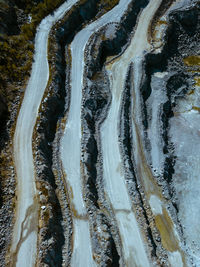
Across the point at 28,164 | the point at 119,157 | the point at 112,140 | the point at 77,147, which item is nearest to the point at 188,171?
the point at 119,157

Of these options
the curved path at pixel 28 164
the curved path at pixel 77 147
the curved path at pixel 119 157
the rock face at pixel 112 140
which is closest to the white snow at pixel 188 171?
the rock face at pixel 112 140

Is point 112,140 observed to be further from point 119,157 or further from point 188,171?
point 188,171

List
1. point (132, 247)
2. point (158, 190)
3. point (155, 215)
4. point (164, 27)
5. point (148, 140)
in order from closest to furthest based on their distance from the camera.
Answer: point (132, 247) < point (155, 215) < point (158, 190) < point (148, 140) < point (164, 27)

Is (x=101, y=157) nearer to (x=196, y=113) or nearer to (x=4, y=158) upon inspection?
(x=4, y=158)

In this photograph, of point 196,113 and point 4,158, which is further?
point 196,113

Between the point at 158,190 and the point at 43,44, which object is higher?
the point at 43,44

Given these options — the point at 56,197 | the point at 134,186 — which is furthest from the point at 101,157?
the point at 56,197

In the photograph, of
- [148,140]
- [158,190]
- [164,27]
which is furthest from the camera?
[164,27]

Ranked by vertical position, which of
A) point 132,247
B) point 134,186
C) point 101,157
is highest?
point 101,157
